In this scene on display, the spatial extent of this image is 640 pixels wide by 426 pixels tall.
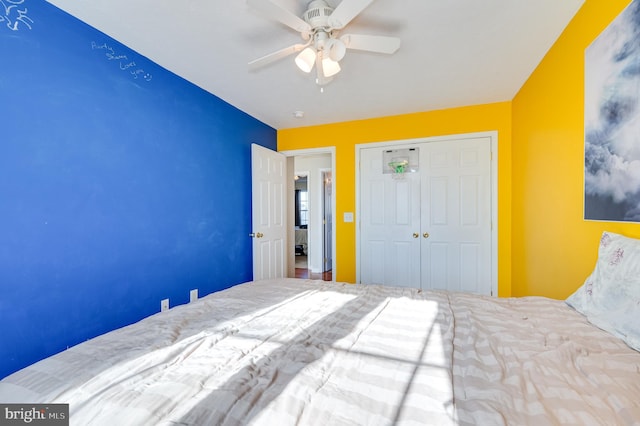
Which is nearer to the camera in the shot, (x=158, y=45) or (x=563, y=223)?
(x=563, y=223)

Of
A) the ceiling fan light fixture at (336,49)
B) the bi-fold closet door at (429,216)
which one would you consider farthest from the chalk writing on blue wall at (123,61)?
the bi-fold closet door at (429,216)

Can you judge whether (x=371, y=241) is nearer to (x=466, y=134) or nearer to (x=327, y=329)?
(x=466, y=134)

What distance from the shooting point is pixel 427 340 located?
3.57 feet

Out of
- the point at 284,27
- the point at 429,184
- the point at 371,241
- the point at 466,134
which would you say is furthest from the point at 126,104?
the point at 466,134

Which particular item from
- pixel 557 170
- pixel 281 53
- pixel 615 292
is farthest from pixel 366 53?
pixel 615 292

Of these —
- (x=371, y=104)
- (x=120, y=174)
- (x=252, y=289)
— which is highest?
(x=371, y=104)

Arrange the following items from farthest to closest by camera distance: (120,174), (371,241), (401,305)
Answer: (371,241)
(120,174)
(401,305)

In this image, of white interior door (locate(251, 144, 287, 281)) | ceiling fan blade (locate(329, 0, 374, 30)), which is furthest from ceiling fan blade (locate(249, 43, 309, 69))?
white interior door (locate(251, 144, 287, 281))

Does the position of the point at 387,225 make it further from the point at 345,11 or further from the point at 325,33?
the point at 345,11

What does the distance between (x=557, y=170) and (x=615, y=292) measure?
1217mm

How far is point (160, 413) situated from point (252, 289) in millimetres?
1233

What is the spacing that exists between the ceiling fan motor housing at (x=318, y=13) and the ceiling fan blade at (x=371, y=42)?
0.15 m

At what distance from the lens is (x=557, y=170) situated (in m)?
2.01

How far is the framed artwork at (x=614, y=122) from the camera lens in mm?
1225
